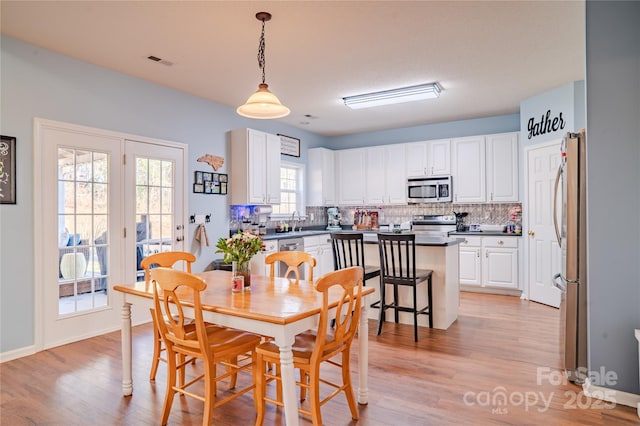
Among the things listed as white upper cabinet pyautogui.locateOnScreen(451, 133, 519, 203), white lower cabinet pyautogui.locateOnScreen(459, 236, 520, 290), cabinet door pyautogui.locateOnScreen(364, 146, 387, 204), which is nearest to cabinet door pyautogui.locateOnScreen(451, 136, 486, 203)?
white upper cabinet pyautogui.locateOnScreen(451, 133, 519, 203)

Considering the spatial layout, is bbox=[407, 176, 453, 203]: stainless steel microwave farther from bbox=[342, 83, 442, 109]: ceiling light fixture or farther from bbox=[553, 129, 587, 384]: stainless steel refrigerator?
bbox=[553, 129, 587, 384]: stainless steel refrigerator

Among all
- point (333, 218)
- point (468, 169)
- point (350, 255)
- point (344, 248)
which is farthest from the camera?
point (333, 218)

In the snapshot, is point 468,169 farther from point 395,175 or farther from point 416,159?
point 395,175

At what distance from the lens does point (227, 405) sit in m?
A: 2.50

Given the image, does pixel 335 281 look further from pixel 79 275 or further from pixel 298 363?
pixel 79 275

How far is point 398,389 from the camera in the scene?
8.89 ft

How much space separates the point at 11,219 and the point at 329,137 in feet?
18.3

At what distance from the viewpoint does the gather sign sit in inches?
190

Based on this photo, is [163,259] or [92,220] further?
[92,220]

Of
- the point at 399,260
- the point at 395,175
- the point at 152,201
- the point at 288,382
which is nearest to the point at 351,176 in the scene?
the point at 395,175

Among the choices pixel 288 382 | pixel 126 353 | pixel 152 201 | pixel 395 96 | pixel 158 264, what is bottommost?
pixel 126 353

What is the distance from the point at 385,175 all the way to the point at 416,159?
62 cm

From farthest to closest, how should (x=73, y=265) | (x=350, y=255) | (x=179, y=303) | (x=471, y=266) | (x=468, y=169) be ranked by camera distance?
1. (x=468, y=169)
2. (x=471, y=266)
3. (x=350, y=255)
4. (x=73, y=265)
5. (x=179, y=303)

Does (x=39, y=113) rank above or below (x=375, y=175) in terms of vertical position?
above
